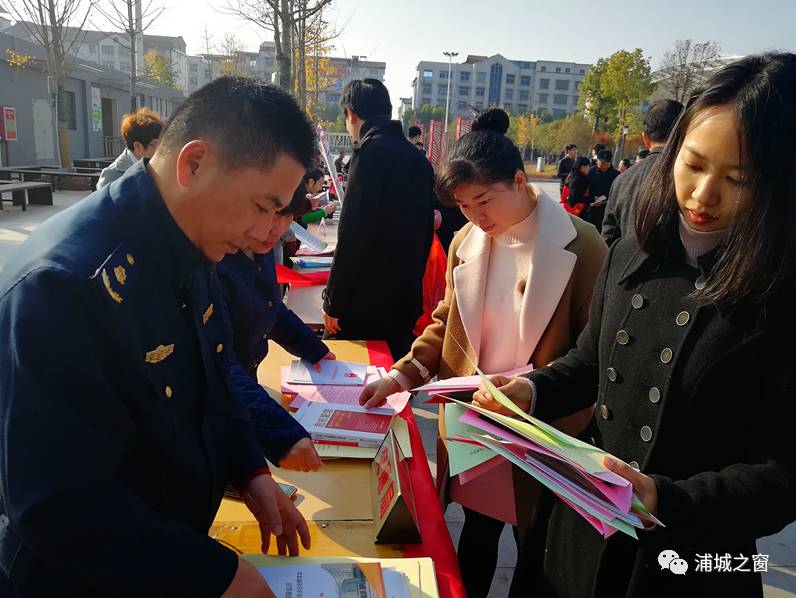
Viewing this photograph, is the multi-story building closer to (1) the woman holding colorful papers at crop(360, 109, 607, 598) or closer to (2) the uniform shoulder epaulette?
(1) the woman holding colorful papers at crop(360, 109, 607, 598)

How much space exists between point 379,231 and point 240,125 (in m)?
1.86

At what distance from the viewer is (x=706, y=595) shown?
1076 mm

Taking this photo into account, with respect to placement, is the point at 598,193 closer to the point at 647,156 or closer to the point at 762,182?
→ the point at 647,156

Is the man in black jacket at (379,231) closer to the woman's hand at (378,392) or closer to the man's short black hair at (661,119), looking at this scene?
the woman's hand at (378,392)

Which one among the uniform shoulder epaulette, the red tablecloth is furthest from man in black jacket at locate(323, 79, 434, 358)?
the uniform shoulder epaulette

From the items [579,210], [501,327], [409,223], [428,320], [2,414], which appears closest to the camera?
[2,414]

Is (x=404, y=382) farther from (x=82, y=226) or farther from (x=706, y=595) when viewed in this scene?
(x=82, y=226)

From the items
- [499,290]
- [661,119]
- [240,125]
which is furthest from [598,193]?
[240,125]

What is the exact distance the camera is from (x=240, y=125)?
94 cm

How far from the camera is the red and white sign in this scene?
1480 centimetres

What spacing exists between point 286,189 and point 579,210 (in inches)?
321

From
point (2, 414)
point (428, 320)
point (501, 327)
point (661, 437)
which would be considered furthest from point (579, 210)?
point (2, 414)

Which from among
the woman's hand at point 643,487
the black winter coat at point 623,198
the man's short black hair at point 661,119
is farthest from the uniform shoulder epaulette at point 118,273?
the man's short black hair at point 661,119

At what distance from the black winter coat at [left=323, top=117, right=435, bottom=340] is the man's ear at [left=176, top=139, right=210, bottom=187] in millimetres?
1805
